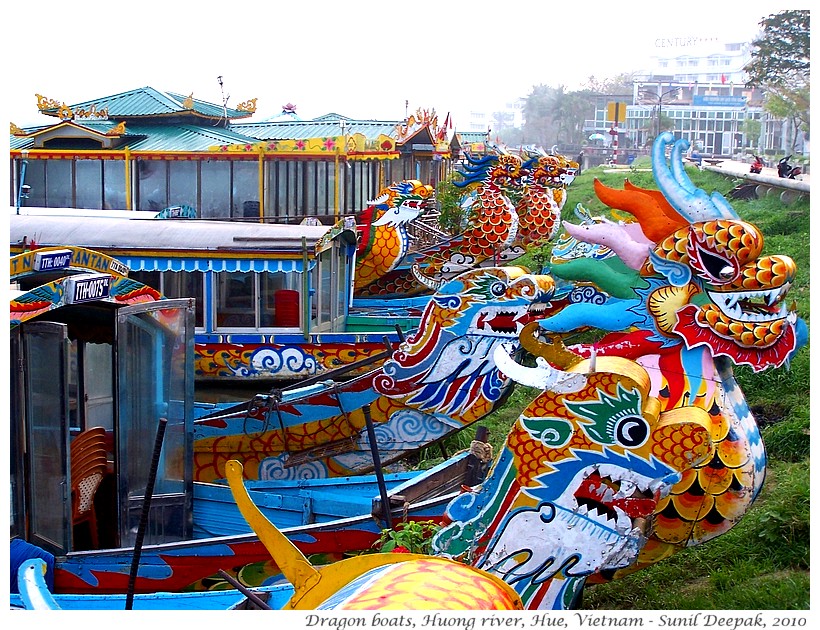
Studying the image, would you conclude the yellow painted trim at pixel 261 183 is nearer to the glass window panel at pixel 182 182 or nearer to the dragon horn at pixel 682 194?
the glass window panel at pixel 182 182

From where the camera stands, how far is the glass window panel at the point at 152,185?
626 inches

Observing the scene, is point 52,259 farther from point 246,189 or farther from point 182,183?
point 182,183

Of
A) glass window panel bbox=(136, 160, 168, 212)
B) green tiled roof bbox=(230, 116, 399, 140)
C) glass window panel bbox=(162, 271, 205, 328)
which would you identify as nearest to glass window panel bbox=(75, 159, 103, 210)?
glass window panel bbox=(136, 160, 168, 212)

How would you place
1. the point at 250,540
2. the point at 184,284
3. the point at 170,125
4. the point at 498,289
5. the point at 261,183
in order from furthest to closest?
the point at 170,125 < the point at 261,183 < the point at 184,284 < the point at 498,289 < the point at 250,540

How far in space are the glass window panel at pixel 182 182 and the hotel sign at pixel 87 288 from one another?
1008 centimetres

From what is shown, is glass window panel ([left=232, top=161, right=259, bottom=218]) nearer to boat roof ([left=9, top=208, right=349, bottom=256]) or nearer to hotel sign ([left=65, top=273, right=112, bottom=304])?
boat roof ([left=9, top=208, right=349, bottom=256])

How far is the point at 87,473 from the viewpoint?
6270 millimetres

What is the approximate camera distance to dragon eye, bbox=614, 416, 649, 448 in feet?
14.9

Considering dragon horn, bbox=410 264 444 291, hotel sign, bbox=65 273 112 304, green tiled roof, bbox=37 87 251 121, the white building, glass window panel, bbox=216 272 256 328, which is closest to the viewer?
hotel sign, bbox=65 273 112 304

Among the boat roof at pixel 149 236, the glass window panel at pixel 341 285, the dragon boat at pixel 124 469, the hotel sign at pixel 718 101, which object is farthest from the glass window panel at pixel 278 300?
the hotel sign at pixel 718 101

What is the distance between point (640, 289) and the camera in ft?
16.8

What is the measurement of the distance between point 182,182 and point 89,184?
1434mm

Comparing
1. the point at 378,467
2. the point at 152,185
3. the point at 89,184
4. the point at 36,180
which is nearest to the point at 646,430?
the point at 378,467

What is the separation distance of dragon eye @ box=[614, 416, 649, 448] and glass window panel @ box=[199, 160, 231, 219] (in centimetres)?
1183
